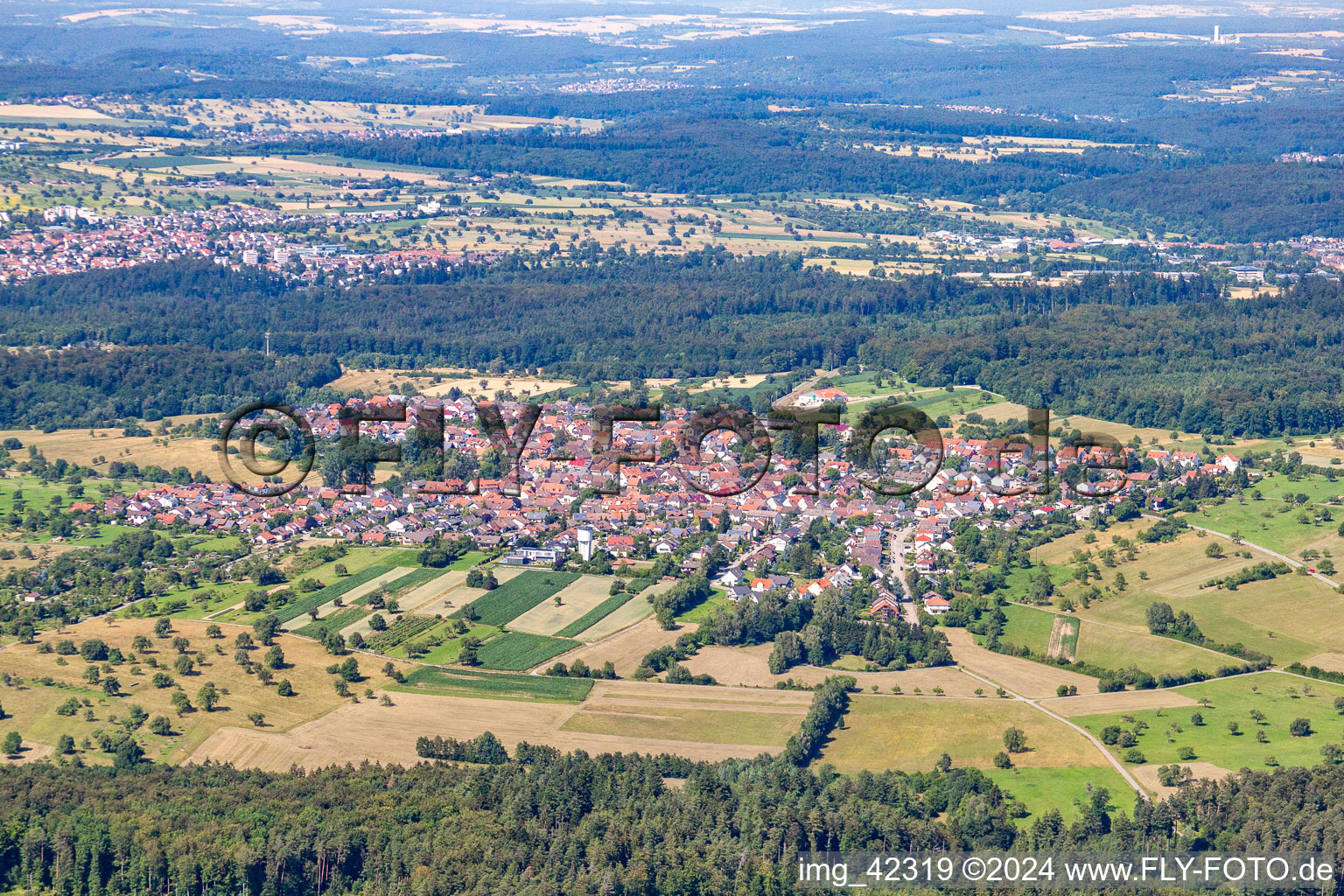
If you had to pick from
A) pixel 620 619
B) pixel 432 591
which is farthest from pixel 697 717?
pixel 432 591

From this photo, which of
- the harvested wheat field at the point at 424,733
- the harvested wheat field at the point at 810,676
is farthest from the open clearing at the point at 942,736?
the harvested wheat field at the point at 424,733

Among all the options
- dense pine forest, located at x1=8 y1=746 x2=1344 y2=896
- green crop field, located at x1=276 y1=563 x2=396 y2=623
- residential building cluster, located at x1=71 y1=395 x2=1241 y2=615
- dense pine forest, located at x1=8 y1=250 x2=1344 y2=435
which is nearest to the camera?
dense pine forest, located at x1=8 y1=746 x2=1344 y2=896

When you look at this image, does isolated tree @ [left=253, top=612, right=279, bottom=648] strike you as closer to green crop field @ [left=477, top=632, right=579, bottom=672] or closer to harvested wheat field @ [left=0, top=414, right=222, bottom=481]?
green crop field @ [left=477, top=632, right=579, bottom=672]

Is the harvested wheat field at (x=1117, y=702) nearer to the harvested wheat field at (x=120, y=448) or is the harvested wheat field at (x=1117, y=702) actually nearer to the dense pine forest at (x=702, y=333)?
the dense pine forest at (x=702, y=333)

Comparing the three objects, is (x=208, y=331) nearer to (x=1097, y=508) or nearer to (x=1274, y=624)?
(x=1097, y=508)

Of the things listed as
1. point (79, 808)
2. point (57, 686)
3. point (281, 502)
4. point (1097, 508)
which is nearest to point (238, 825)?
point (79, 808)

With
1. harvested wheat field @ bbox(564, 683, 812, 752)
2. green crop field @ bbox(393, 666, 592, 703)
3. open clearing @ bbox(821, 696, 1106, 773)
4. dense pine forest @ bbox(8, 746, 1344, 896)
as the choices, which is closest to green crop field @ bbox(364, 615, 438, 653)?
green crop field @ bbox(393, 666, 592, 703)
